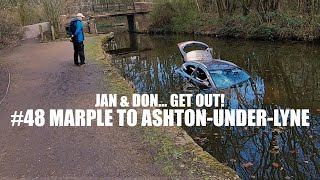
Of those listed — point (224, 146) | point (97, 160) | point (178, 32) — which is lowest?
point (178, 32)

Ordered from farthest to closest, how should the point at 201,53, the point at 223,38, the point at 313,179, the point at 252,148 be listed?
the point at 223,38 → the point at 201,53 → the point at 252,148 → the point at 313,179

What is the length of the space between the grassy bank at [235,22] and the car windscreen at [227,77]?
43.7ft

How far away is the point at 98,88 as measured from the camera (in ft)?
37.5

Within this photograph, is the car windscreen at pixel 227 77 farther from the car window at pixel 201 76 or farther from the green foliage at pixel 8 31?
the green foliage at pixel 8 31

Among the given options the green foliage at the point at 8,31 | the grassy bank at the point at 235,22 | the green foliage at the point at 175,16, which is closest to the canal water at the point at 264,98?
the grassy bank at the point at 235,22

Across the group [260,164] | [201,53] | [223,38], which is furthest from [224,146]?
[223,38]

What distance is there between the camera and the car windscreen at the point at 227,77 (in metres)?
13.2

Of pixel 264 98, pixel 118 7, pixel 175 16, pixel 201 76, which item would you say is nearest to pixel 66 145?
pixel 264 98

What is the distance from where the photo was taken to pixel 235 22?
107ft

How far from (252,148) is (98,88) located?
212 inches

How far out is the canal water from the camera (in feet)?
24.6

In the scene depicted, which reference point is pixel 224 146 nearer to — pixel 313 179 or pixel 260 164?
pixel 260 164

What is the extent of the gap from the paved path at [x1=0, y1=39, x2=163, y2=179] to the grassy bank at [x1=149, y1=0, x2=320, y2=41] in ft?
61.1

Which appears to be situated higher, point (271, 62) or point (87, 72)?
point (87, 72)
